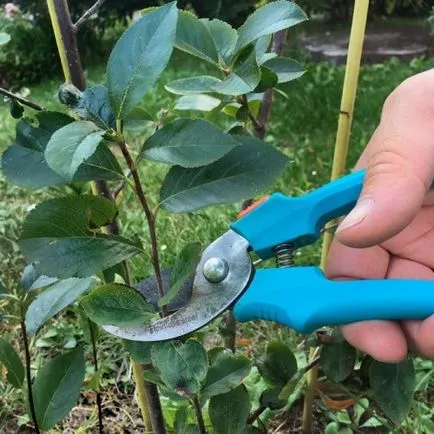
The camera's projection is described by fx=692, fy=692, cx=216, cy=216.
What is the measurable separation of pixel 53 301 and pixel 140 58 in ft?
1.18

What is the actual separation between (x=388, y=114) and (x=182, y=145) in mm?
422

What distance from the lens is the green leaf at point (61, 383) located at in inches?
32.6

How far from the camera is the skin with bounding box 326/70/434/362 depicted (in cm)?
74

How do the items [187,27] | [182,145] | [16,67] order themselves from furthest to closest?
[16,67], [187,27], [182,145]

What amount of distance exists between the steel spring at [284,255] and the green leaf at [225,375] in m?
0.12

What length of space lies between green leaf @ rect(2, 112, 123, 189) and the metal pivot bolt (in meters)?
0.19

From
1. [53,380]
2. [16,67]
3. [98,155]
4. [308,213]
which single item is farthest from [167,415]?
[16,67]

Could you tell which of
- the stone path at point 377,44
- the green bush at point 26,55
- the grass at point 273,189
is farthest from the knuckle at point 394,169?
the green bush at point 26,55

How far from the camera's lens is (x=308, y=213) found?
79cm

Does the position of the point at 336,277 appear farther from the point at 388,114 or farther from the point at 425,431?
the point at 425,431

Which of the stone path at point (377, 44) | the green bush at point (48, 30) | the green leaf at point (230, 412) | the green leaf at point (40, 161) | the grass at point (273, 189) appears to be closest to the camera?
the green leaf at point (40, 161)

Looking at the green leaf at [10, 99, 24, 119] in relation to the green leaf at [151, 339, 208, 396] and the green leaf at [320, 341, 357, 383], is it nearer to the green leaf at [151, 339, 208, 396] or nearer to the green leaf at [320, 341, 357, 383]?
the green leaf at [151, 339, 208, 396]

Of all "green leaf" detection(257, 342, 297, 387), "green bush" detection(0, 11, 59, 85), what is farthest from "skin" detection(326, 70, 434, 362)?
"green bush" detection(0, 11, 59, 85)

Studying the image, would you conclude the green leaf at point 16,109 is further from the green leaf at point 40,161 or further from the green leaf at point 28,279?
the green leaf at point 28,279
